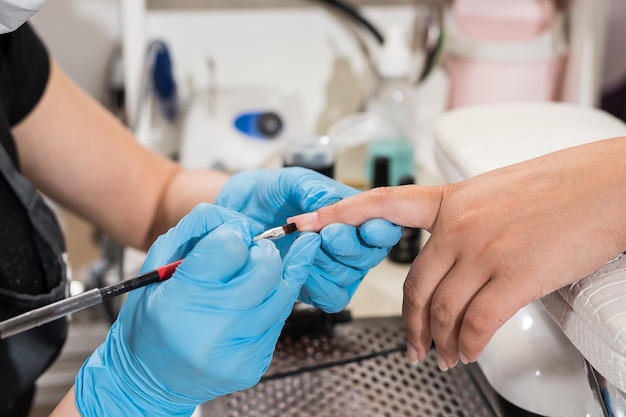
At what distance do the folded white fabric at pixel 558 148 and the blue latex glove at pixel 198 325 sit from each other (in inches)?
8.2

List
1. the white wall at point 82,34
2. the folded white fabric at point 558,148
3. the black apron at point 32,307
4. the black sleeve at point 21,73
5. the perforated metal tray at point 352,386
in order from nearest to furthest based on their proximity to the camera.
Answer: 1. the folded white fabric at point 558,148
2. the perforated metal tray at point 352,386
3. the black apron at point 32,307
4. the black sleeve at point 21,73
5. the white wall at point 82,34

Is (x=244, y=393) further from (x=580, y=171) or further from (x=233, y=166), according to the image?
(x=233, y=166)

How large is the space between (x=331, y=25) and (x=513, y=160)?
768mm

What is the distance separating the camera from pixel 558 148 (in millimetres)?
663

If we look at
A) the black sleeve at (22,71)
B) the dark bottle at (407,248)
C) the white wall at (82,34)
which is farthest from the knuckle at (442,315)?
the white wall at (82,34)

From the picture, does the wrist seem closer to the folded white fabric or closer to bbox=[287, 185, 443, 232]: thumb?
bbox=[287, 185, 443, 232]: thumb

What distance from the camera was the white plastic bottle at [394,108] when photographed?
1169 millimetres

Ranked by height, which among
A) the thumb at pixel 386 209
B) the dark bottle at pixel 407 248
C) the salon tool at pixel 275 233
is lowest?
the dark bottle at pixel 407 248

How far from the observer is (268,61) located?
1.37 metres

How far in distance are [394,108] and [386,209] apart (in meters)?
0.64

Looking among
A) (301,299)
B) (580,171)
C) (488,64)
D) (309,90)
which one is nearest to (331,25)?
(309,90)

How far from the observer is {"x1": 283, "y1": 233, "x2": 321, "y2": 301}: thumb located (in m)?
0.60

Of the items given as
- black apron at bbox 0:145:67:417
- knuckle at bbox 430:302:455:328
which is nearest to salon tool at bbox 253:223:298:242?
knuckle at bbox 430:302:455:328

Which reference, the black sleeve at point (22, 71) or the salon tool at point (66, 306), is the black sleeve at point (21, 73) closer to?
the black sleeve at point (22, 71)
